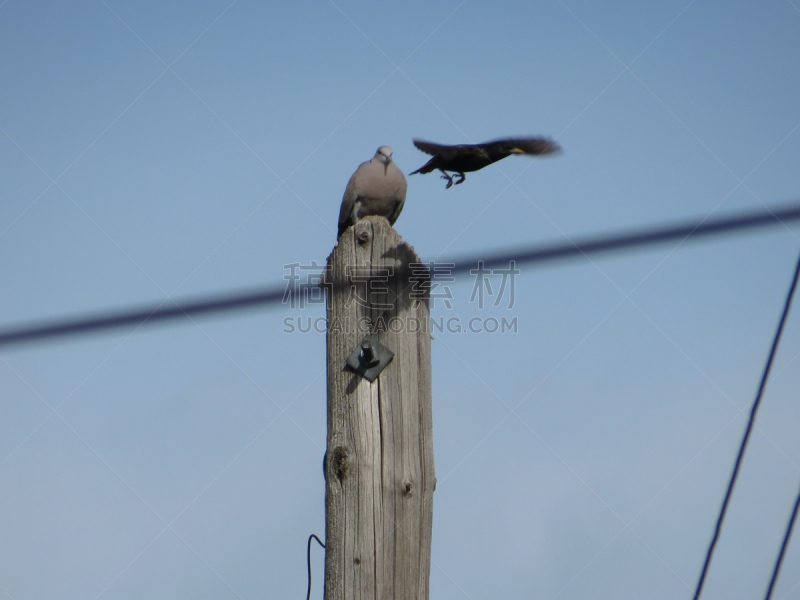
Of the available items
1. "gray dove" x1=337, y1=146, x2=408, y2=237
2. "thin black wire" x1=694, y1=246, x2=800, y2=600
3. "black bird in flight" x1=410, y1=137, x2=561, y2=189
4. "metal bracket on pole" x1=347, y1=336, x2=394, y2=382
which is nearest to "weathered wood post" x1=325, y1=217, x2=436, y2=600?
"metal bracket on pole" x1=347, y1=336, x2=394, y2=382

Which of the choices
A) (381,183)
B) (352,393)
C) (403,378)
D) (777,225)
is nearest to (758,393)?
(777,225)

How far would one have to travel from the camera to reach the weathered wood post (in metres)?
2.35

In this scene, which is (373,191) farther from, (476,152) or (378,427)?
(378,427)

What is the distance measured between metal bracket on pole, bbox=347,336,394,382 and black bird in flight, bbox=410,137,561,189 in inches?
81.0

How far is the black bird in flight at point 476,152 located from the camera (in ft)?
13.6

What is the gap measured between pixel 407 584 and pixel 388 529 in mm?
169

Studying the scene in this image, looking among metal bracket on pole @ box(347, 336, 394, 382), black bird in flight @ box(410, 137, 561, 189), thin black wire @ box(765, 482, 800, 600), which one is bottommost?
thin black wire @ box(765, 482, 800, 600)

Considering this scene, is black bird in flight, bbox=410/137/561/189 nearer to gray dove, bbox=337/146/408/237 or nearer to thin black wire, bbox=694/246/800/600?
gray dove, bbox=337/146/408/237

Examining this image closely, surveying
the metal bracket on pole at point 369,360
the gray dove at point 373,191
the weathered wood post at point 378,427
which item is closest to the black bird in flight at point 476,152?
the gray dove at point 373,191

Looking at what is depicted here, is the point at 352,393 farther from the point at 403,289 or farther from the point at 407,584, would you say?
the point at 407,584

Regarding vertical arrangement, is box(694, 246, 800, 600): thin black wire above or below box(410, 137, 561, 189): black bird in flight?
below

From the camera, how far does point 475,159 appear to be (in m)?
4.34

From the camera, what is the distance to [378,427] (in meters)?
2.44

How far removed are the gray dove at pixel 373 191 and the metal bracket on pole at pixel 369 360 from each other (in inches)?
101
